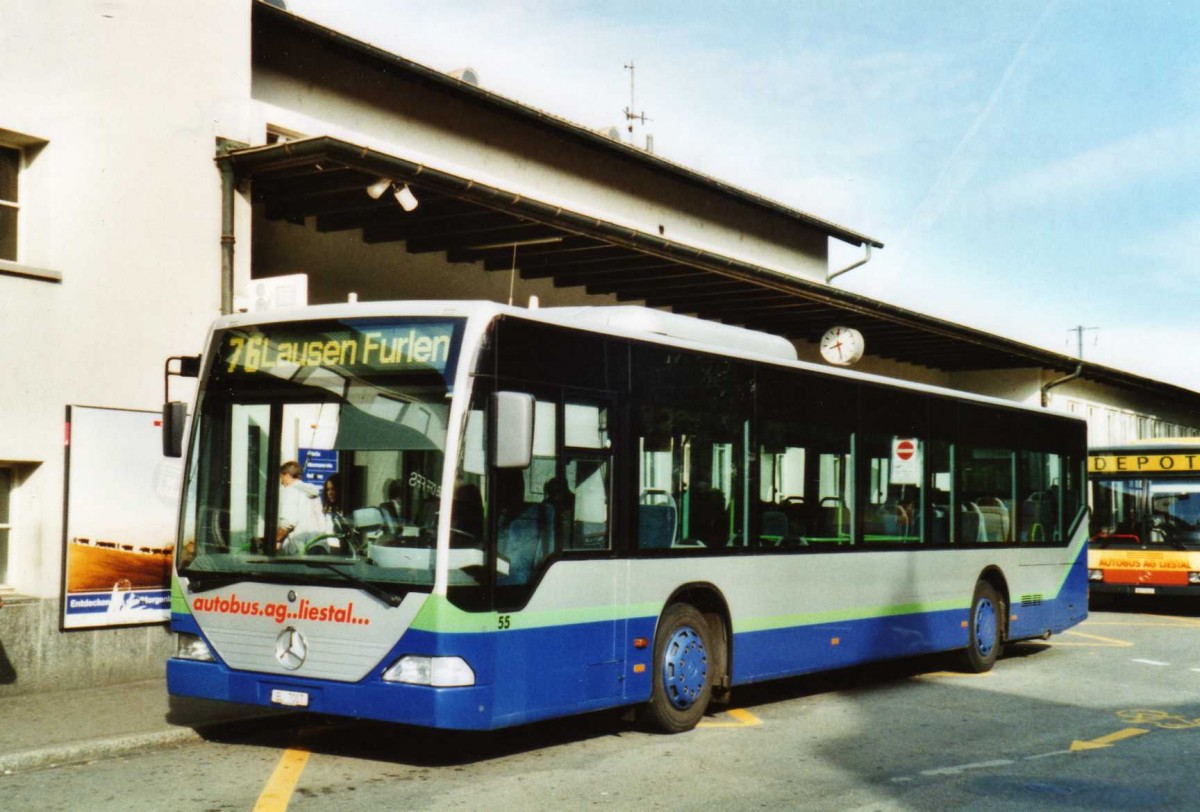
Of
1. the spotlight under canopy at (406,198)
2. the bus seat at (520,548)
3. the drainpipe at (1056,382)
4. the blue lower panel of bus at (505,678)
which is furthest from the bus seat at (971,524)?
the drainpipe at (1056,382)

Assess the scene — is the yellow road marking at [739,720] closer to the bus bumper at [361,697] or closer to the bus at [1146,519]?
the bus bumper at [361,697]

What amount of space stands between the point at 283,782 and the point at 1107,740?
5700 millimetres

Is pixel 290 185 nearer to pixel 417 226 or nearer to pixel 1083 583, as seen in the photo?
pixel 417 226

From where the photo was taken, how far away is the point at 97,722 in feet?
30.1

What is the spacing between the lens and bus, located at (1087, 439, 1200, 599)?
21.0 metres

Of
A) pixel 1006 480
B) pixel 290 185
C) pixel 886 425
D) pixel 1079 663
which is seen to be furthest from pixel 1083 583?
pixel 290 185

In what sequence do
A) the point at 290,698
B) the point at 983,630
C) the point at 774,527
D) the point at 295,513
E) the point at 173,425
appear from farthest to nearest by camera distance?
the point at 983,630
the point at 774,527
the point at 173,425
the point at 295,513
the point at 290,698

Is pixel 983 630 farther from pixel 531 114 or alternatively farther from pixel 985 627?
pixel 531 114

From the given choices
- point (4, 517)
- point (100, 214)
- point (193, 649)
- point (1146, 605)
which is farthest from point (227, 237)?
point (1146, 605)

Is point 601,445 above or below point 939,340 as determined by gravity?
below

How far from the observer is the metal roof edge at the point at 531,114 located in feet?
48.6

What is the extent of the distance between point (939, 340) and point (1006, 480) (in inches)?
400

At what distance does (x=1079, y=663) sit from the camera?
570 inches

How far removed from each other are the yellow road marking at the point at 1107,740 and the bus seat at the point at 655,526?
3.06m
